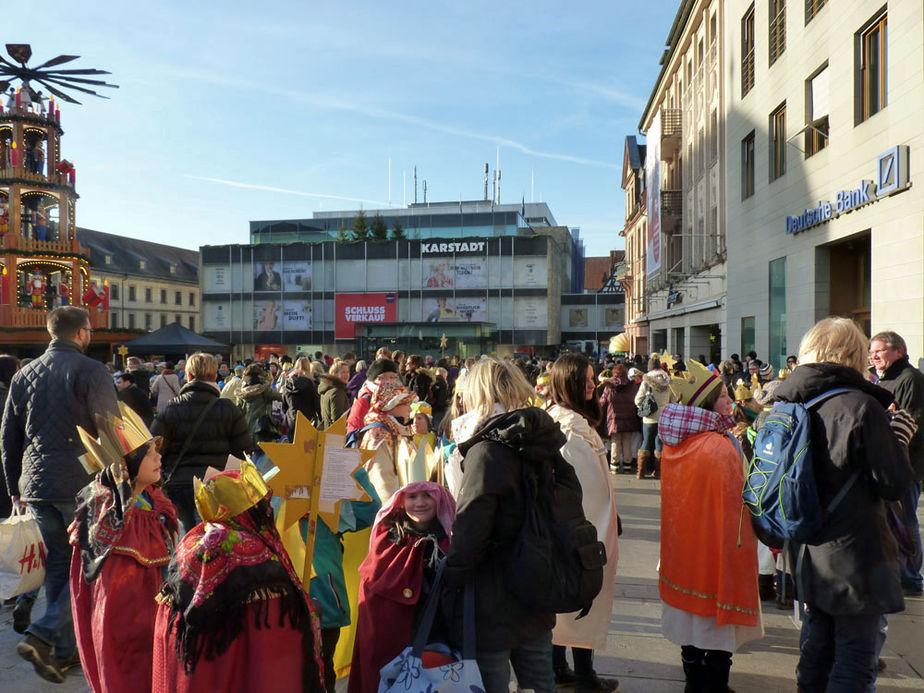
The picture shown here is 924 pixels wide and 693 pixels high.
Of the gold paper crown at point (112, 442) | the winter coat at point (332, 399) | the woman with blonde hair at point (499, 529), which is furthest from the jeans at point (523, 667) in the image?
the winter coat at point (332, 399)

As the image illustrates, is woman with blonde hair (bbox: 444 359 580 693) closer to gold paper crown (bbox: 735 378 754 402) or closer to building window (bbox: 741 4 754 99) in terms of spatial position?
gold paper crown (bbox: 735 378 754 402)

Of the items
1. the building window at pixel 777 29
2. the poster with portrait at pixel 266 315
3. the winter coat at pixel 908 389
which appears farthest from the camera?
the poster with portrait at pixel 266 315

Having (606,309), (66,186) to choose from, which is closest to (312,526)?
(66,186)

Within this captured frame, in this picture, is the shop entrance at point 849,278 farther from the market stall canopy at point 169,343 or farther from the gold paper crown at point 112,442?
the market stall canopy at point 169,343

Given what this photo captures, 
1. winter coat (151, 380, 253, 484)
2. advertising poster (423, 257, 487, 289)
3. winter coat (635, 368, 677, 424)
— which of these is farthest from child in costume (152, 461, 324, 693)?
advertising poster (423, 257, 487, 289)

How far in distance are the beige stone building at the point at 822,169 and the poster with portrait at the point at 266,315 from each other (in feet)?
121

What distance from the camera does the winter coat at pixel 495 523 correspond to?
8.59 feet

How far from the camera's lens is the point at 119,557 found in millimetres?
3232

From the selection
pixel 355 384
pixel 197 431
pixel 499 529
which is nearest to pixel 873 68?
pixel 355 384

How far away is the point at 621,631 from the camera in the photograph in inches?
188

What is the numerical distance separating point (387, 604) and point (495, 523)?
71 centimetres

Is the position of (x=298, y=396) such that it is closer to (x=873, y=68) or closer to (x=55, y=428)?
(x=55, y=428)

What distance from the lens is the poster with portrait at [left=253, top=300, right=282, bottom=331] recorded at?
50.0 m

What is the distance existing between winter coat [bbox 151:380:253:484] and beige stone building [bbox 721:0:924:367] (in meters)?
9.78
